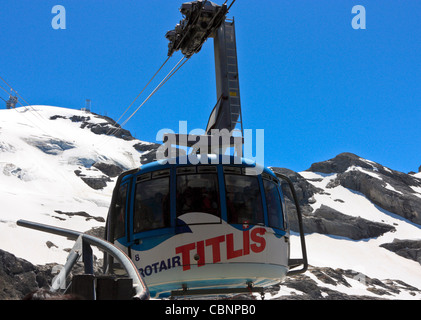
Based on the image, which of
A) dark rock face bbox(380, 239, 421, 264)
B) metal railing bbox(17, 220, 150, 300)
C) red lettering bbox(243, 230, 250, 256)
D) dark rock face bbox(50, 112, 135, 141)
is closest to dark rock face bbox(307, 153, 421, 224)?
dark rock face bbox(380, 239, 421, 264)

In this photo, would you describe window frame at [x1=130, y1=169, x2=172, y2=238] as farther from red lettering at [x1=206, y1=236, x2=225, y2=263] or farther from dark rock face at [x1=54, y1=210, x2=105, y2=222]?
dark rock face at [x1=54, y1=210, x2=105, y2=222]

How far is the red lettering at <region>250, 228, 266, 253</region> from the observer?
36.3 feet

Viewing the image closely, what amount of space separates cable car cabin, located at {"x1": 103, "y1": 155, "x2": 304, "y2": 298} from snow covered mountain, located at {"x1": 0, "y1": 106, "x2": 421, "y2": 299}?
47.7m

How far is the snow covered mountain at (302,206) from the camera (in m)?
76.8

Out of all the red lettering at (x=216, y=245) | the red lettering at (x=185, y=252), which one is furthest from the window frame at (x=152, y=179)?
the red lettering at (x=216, y=245)

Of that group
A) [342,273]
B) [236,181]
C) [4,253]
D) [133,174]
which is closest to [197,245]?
[236,181]

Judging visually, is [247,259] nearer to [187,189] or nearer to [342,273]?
[187,189]

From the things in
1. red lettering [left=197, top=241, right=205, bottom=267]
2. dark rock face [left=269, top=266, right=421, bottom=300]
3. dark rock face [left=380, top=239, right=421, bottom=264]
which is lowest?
dark rock face [left=269, top=266, right=421, bottom=300]

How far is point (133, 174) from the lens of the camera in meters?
12.0

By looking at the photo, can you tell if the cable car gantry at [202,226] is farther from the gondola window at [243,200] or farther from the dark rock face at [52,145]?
the dark rock face at [52,145]

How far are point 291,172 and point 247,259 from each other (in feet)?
396

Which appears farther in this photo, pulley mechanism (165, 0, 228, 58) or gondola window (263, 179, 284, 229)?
pulley mechanism (165, 0, 228, 58)

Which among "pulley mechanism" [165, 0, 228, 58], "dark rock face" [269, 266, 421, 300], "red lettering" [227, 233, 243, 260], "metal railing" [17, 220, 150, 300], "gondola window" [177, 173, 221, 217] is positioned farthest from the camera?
"dark rock face" [269, 266, 421, 300]

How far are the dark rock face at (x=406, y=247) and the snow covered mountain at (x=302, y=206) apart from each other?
0.21 m
